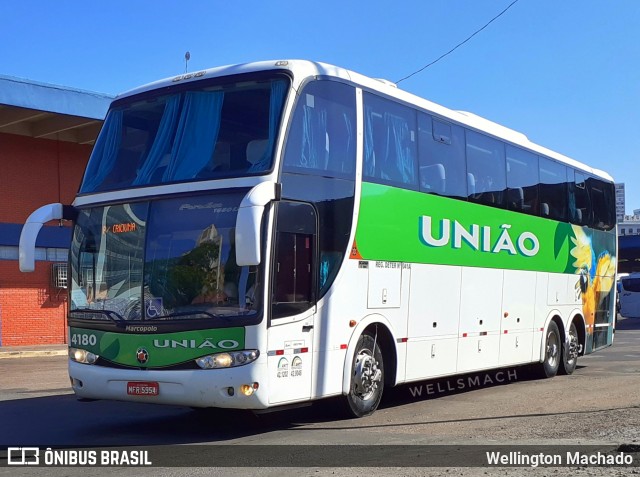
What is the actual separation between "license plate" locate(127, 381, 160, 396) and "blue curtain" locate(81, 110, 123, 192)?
2504 millimetres

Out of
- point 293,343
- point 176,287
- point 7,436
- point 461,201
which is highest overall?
point 461,201

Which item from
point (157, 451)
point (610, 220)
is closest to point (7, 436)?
point (157, 451)

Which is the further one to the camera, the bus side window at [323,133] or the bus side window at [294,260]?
the bus side window at [323,133]

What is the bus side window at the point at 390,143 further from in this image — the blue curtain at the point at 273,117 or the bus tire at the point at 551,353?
the bus tire at the point at 551,353

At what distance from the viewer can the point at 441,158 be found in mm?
12547

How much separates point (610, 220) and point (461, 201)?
27.4ft

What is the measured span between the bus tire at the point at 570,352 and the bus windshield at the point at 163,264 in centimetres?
1003

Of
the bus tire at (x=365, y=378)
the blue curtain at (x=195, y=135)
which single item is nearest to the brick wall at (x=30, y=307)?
the blue curtain at (x=195, y=135)

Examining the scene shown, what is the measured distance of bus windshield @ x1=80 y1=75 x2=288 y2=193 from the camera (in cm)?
927

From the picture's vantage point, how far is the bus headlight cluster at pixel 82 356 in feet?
31.5

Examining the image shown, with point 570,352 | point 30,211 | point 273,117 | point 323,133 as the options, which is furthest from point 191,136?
point 30,211

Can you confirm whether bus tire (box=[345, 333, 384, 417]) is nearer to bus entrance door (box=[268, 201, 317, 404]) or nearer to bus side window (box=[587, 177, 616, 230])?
bus entrance door (box=[268, 201, 317, 404])

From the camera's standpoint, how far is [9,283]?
84.8 feet

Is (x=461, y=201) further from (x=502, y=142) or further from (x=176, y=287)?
(x=176, y=287)
